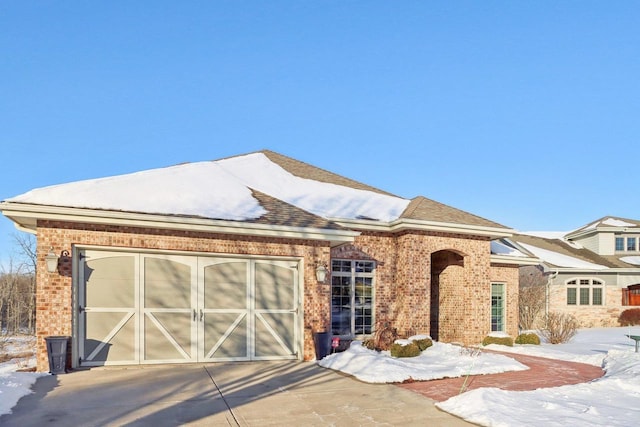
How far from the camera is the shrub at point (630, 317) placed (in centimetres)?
2425

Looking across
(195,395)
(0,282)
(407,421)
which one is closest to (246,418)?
(195,395)

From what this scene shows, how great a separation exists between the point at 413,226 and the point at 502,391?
22.1 feet

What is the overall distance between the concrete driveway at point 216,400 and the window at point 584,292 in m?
20.5

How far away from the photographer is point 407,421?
6.00m

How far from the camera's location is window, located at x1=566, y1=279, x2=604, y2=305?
80.8ft

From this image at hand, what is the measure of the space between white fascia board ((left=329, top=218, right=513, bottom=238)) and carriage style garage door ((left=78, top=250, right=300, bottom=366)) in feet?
10.2

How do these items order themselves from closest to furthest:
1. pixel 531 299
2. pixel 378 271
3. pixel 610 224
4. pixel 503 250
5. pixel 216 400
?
1. pixel 216 400
2. pixel 378 271
3. pixel 503 250
4. pixel 531 299
5. pixel 610 224

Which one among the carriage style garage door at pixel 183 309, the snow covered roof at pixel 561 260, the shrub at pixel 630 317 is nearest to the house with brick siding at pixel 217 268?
the carriage style garage door at pixel 183 309

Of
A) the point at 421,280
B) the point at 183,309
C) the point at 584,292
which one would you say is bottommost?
the point at 584,292

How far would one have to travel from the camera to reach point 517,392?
7.23 metres

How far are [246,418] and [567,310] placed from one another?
23.1 meters

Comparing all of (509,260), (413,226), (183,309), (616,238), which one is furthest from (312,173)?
(616,238)

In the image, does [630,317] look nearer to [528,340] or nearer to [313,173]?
[528,340]

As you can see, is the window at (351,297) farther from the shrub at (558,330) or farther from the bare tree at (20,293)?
the bare tree at (20,293)
